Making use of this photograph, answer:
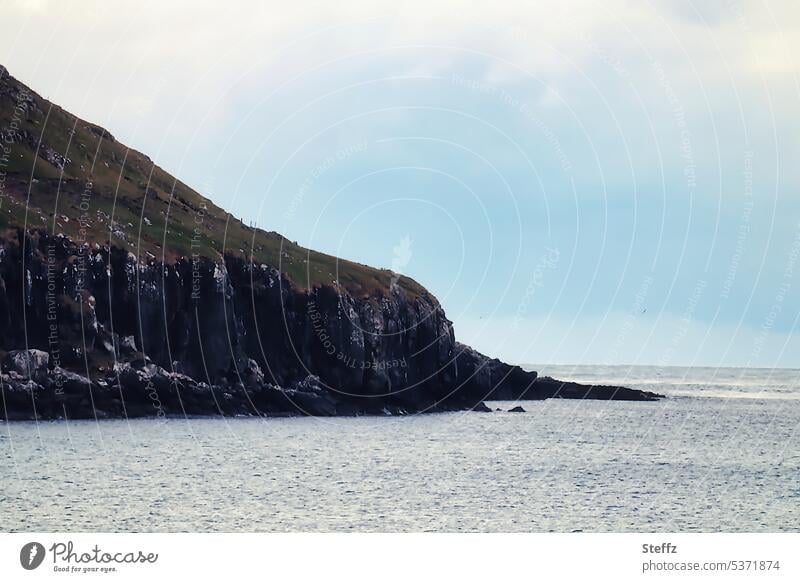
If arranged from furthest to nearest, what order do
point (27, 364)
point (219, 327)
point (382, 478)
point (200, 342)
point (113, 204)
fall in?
point (113, 204), point (219, 327), point (200, 342), point (27, 364), point (382, 478)

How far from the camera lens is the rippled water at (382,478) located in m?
54.8

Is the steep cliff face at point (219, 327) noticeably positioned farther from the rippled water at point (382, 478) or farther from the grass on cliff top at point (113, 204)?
the rippled water at point (382, 478)

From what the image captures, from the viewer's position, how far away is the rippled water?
54.8m

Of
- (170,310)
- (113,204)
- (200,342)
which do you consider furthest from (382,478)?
(113,204)

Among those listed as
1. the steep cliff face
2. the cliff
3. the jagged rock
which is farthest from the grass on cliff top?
the jagged rock

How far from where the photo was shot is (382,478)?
71.6 meters

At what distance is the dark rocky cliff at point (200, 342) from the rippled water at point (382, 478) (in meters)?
8.39

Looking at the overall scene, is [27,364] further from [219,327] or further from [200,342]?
[219,327]

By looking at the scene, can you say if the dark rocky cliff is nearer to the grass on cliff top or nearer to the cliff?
the cliff

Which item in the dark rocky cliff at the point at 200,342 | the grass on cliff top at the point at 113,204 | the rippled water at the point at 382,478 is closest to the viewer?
the rippled water at the point at 382,478

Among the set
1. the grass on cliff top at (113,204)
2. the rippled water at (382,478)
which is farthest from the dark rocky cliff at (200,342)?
the rippled water at (382,478)

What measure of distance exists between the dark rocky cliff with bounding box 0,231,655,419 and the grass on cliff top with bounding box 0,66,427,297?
13.6ft

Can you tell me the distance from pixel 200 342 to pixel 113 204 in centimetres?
2646
